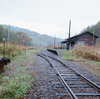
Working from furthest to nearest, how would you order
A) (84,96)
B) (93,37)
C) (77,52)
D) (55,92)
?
(93,37)
(77,52)
(55,92)
(84,96)

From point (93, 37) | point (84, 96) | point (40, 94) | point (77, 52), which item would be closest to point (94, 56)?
point (77, 52)

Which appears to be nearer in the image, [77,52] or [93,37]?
[77,52]

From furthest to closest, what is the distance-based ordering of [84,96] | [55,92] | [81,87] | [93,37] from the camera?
[93,37], [81,87], [55,92], [84,96]

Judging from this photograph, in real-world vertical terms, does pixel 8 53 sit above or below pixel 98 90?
above

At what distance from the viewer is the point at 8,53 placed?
11.3m

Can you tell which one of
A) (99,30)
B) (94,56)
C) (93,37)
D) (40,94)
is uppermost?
(99,30)

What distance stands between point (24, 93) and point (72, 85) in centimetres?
197

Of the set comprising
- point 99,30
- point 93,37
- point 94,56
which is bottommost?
point 94,56

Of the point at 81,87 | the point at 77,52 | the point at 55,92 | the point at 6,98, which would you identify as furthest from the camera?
the point at 77,52

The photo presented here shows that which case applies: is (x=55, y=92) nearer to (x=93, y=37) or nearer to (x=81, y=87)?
(x=81, y=87)

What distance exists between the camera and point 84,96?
3107 millimetres

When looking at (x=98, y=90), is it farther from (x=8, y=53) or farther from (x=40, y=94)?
(x=8, y=53)

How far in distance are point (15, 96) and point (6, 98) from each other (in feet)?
0.89

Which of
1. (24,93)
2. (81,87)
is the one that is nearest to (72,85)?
(81,87)
